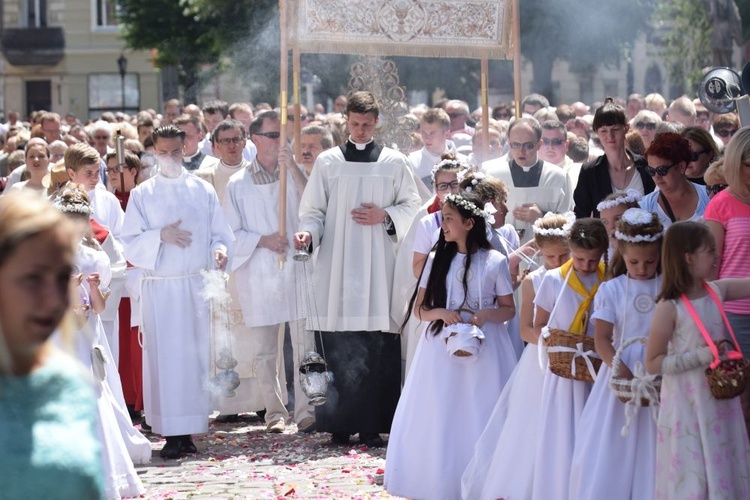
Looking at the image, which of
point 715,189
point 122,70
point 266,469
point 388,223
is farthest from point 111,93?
point 715,189

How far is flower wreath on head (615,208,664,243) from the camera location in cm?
607

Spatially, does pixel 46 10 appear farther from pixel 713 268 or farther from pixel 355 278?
pixel 713 268

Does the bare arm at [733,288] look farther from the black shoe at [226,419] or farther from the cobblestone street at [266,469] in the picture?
the black shoe at [226,419]

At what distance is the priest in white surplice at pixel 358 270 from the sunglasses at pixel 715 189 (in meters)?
2.54

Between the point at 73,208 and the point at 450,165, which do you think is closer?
the point at 73,208

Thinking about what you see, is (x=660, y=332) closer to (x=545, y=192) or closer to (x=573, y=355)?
(x=573, y=355)

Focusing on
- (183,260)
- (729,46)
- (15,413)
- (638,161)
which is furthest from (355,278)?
(729,46)

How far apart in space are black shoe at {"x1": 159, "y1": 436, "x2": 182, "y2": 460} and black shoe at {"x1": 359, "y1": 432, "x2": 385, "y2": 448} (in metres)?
1.19

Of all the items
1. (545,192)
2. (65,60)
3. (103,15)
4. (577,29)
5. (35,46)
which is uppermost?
(103,15)

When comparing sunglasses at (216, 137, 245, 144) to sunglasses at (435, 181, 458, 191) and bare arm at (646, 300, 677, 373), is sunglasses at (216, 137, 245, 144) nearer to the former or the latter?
sunglasses at (435, 181, 458, 191)

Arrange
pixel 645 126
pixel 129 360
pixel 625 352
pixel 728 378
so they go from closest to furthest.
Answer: pixel 728 378 → pixel 625 352 → pixel 129 360 → pixel 645 126

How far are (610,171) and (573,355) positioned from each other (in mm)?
2250

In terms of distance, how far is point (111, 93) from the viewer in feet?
183

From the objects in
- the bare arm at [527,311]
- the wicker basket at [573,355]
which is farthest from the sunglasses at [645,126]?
the wicker basket at [573,355]
